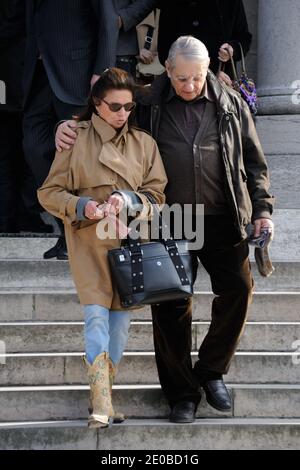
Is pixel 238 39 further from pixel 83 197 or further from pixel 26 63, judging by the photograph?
pixel 83 197

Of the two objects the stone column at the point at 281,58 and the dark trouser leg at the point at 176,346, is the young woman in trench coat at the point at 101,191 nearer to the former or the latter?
the dark trouser leg at the point at 176,346

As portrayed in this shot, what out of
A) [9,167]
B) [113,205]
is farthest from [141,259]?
[9,167]

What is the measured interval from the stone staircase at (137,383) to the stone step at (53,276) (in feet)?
0.26

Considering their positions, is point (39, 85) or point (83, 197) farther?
point (39, 85)

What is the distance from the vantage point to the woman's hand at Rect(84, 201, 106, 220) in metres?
5.17

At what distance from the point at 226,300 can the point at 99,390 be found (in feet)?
2.48

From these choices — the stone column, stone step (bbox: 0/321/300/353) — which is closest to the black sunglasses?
stone step (bbox: 0/321/300/353)

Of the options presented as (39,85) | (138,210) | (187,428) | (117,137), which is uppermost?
(39,85)

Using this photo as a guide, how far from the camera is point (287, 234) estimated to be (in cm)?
795

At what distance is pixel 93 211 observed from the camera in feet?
17.0

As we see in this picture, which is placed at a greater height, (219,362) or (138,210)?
(138,210)

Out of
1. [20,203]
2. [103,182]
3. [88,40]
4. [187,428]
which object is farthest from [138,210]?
[20,203]

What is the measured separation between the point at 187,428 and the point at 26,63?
298cm

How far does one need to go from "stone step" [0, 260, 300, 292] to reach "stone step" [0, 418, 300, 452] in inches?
69.3
